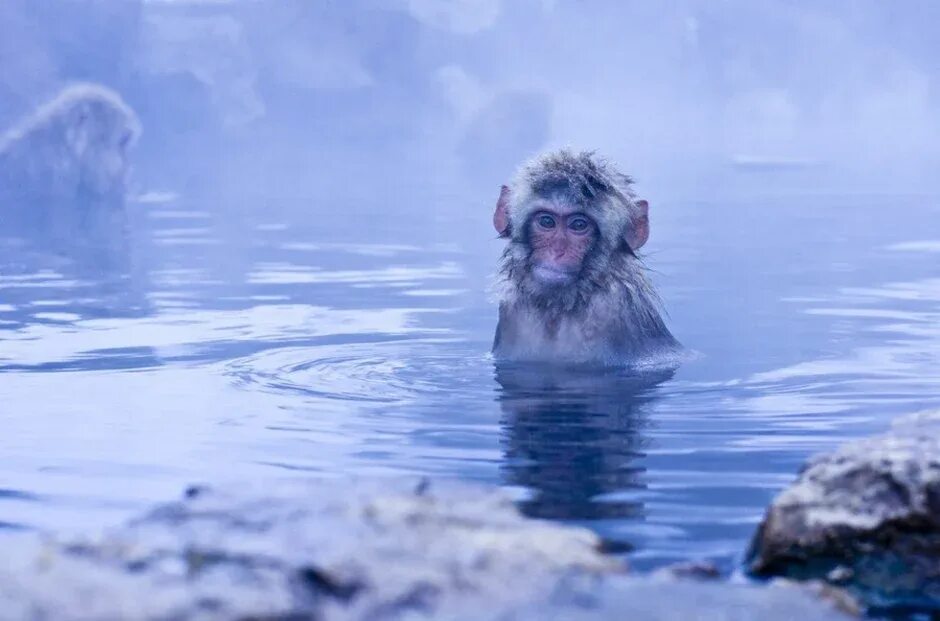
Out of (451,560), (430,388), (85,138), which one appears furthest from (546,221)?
(85,138)

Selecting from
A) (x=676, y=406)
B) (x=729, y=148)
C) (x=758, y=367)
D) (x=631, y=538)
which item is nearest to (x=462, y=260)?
(x=758, y=367)

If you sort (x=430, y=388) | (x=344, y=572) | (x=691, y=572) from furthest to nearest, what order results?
(x=430, y=388)
(x=691, y=572)
(x=344, y=572)

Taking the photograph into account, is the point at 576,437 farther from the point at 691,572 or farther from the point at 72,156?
the point at 72,156

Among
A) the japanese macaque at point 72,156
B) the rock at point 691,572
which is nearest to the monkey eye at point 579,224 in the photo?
the rock at point 691,572

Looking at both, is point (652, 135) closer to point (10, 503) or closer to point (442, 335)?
point (442, 335)

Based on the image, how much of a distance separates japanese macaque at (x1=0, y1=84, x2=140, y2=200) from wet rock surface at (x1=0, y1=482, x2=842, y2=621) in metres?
17.8

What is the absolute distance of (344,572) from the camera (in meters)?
2.39

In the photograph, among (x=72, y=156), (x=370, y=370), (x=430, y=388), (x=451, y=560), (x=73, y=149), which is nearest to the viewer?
(x=451, y=560)

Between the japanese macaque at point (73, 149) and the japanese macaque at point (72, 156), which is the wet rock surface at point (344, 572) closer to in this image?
the japanese macaque at point (72, 156)

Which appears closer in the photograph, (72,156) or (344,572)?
(344,572)

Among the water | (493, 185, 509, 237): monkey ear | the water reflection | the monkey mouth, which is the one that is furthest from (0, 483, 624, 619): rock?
(493, 185, 509, 237): monkey ear

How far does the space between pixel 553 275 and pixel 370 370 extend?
872mm

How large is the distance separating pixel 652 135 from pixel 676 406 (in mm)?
45323

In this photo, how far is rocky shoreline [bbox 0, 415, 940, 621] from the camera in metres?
2.29
